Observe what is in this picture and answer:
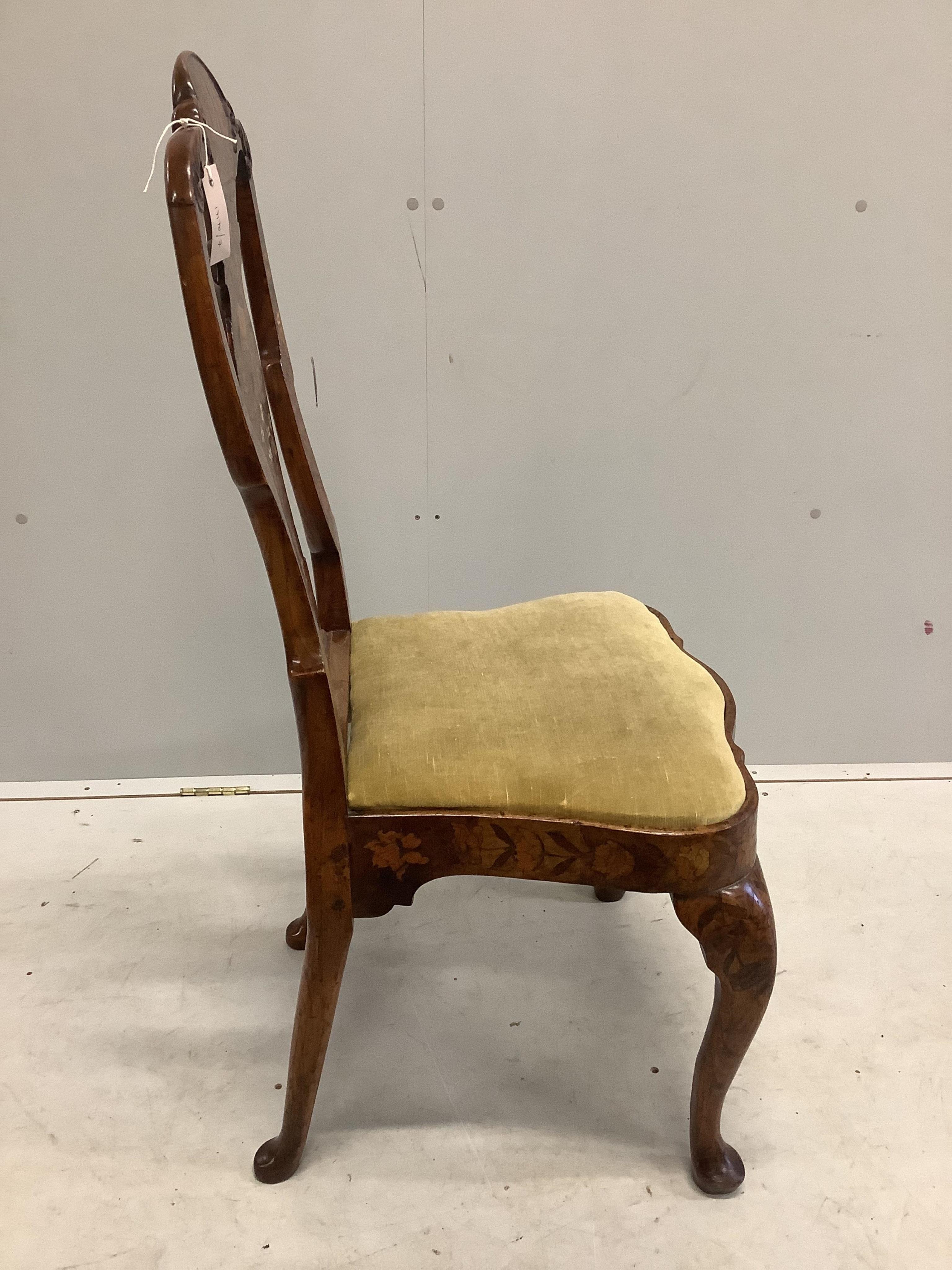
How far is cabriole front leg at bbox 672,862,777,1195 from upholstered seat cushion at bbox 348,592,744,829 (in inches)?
3.2

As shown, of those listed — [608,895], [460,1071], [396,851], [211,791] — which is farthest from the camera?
[211,791]

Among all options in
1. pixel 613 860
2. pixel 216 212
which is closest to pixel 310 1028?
pixel 613 860

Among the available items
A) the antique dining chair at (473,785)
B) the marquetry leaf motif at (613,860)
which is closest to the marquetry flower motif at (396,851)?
the antique dining chair at (473,785)

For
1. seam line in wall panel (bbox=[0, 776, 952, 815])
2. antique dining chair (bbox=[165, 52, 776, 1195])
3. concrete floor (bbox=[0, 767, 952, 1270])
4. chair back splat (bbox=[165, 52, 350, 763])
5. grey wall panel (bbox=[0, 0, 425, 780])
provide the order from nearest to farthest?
1. chair back splat (bbox=[165, 52, 350, 763])
2. antique dining chair (bbox=[165, 52, 776, 1195])
3. concrete floor (bbox=[0, 767, 952, 1270])
4. grey wall panel (bbox=[0, 0, 425, 780])
5. seam line in wall panel (bbox=[0, 776, 952, 815])

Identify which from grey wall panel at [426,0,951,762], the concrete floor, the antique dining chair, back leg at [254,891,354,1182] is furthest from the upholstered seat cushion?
grey wall panel at [426,0,951,762]

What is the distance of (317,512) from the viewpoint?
1064 mm

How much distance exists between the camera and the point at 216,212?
0.71 metres

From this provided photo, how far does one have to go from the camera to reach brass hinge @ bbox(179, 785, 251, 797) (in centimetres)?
160

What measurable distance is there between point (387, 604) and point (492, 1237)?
0.93m

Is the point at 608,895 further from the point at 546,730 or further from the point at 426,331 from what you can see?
the point at 426,331

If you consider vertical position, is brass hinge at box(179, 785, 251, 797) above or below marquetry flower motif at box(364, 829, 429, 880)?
below

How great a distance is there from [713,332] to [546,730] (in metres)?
0.86

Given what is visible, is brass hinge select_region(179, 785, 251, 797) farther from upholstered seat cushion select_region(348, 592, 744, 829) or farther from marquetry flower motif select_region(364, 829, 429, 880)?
marquetry flower motif select_region(364, 829, 429, 880)

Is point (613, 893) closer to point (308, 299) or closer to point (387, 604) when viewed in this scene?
point (387, 604)
